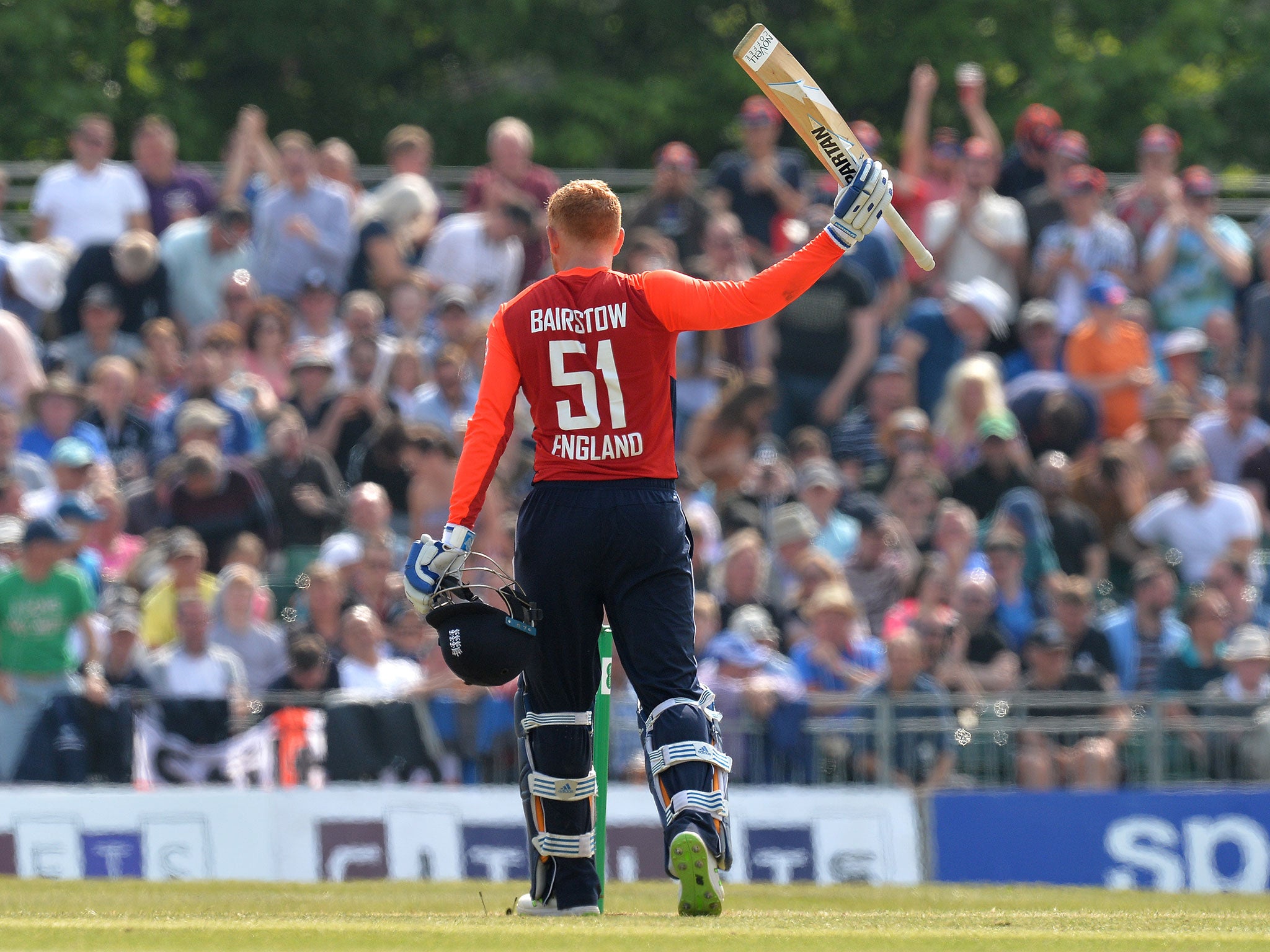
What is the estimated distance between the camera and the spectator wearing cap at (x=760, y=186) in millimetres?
17109

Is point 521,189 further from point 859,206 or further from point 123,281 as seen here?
point 859,206

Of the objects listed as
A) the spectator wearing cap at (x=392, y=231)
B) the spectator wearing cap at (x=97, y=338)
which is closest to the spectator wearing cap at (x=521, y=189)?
the spectator wearing cap at (x=392, y=231)

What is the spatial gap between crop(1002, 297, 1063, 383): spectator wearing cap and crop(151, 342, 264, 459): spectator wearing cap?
17.9 feet

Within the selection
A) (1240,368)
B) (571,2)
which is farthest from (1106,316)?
(571,2)

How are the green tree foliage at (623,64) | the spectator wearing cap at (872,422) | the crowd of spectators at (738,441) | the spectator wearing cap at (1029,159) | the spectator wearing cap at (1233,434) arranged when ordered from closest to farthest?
the crowd of spectators at (738,441)
the spectator wearing cap at (1233,434)
the spectator wearing cap at (872,422)
the spectator wearing cap at (1029,159)
the green tree foliage at (623,64)

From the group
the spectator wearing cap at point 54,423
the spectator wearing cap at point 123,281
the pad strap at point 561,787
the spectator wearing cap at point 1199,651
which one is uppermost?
the spectator wearing cap at point 123,281

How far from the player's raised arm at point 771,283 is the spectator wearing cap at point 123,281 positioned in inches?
368

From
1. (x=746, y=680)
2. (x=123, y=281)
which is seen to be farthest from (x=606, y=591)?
(x=123, y=281)

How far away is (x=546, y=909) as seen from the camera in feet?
25.8

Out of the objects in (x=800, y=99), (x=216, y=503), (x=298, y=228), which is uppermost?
(x=298, y=228)

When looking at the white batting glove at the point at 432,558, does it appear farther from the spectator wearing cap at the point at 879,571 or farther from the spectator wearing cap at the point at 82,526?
the spectator wearing cap at the point at 879,571

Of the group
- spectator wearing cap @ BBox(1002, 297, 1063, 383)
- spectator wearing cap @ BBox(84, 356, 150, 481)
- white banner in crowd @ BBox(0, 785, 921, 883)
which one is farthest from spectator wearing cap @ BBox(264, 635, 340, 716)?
spectator wearing cap @ BBox(1002, 297, 1063, 383)

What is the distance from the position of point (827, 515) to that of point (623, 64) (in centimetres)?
1374

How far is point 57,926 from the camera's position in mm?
6984
